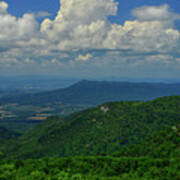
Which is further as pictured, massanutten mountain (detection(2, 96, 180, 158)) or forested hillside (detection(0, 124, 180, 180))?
massanutten mountain (detection(2, 96, 180, 158))

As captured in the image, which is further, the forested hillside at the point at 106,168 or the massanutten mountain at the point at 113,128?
the massanutten mountain at the point at 113,128

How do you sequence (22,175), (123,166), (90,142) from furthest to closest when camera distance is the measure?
(90,142) → (123,166) → (22,175)

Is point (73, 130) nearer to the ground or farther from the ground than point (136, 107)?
nearer to the ground

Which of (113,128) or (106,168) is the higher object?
(106,168)

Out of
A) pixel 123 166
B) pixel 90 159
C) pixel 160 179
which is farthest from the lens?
pixel 90 159

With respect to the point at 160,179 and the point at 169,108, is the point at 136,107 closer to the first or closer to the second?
the point at 169,108

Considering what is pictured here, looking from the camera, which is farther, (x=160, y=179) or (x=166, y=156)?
(x=166, y=156)

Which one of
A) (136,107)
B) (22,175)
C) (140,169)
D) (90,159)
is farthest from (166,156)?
(136,107)

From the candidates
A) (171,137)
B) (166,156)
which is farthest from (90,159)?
(171,137)

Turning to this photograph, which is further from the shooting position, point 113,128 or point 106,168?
point 113,128
